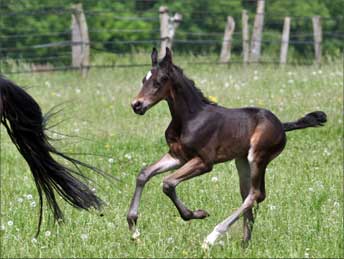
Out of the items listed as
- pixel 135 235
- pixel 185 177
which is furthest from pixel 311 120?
pixel 135 235

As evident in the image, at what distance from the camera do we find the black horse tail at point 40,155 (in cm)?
643

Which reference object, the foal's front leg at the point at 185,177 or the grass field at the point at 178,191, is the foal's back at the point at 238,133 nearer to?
the foal's front leg at the point at 185,177

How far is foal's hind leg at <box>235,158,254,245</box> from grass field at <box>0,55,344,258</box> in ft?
0.30

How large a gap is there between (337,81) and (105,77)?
483 centimetres

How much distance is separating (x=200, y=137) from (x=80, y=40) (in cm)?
1344

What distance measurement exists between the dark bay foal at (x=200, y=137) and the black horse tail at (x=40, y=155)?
22.4 inches

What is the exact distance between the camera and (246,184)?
6465 mm

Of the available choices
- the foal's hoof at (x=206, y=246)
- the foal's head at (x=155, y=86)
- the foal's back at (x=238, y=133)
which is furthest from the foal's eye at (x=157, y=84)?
the foal's hoof at (x=206, y=246)

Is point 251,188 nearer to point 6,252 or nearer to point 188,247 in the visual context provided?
point 188,247

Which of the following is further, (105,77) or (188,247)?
(105,77)

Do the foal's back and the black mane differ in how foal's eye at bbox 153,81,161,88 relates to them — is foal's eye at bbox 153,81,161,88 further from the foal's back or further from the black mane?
the foal's back

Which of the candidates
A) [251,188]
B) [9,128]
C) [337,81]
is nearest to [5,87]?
[9,128]

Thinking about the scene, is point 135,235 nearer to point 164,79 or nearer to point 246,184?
point 246,184

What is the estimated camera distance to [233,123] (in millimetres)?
6238
